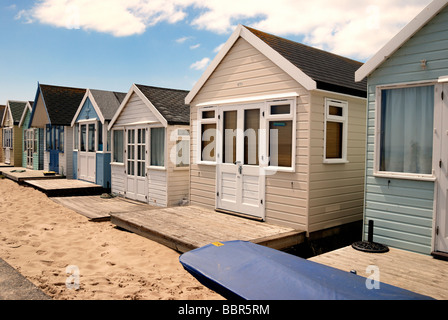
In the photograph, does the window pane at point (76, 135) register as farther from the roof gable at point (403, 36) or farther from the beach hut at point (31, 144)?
the roof gable at point (403, 36)

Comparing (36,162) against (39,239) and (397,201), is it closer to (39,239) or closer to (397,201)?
(39,239)

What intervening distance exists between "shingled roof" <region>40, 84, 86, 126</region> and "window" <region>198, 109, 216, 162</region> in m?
10.9

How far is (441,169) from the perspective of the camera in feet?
18.2

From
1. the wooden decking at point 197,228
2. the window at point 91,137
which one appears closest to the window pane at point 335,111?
the wooden decking at point 197,228

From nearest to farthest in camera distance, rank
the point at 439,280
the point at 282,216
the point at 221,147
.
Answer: the point at 439,280 → the point at 282,216 → the point at 221,147

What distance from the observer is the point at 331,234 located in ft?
25.1

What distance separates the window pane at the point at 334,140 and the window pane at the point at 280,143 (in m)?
0.79

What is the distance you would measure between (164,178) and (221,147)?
9.13ft

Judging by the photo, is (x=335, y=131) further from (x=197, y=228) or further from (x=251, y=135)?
(x=197, y=228)

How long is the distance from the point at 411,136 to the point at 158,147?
7.32 meters

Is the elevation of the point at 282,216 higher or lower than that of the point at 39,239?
higher

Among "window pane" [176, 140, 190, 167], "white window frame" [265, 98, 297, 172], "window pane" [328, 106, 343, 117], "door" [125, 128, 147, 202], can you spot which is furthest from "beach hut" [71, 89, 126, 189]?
"window pane" [328, 106, 343, 117]

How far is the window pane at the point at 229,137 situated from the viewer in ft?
28.3
